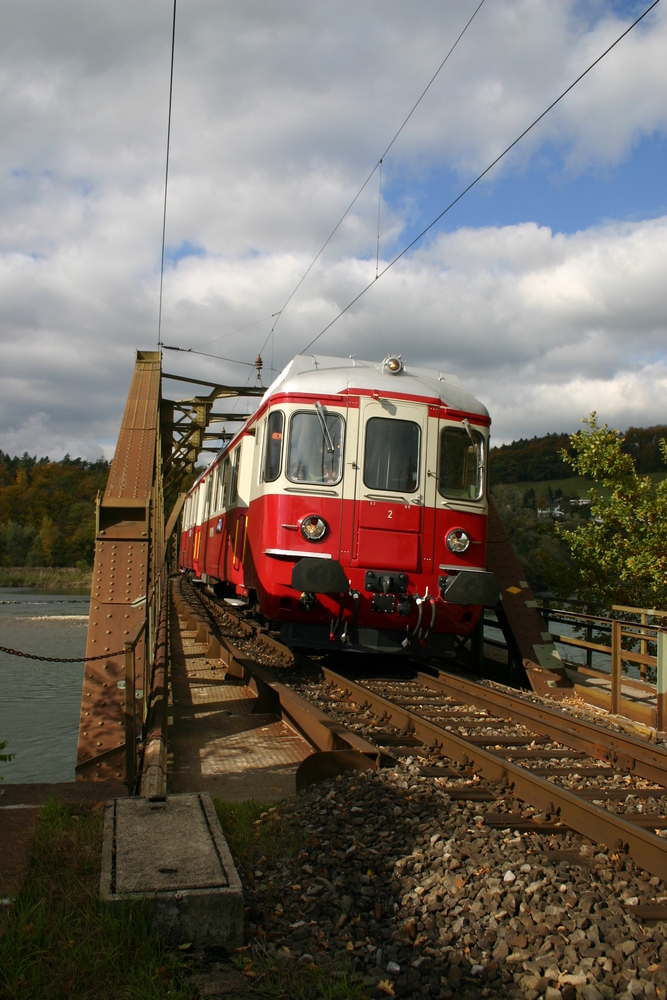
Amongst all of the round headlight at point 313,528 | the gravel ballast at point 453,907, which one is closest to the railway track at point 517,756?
the gravel ballast at point 453,907

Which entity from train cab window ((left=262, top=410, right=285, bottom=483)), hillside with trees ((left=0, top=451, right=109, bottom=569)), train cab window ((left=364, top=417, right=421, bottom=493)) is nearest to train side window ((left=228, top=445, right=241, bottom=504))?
train cab window ((left=262, top=410, right=285, bottom=483))

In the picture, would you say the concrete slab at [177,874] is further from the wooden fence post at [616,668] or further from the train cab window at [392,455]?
the train cab window at [392,455]

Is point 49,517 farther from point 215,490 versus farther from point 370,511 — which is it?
point 370,511

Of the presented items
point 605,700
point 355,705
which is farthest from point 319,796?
point 605,700

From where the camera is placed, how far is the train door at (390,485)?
8.60 metres

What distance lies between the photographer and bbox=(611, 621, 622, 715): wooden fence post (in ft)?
25.5

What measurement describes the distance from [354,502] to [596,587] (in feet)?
17.7

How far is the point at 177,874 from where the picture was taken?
2947 mm

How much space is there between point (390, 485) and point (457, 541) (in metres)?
1.05

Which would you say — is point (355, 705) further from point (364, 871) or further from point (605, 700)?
point (364, 871)

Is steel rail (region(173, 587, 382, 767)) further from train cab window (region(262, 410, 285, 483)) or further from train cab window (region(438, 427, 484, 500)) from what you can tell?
train cab window (region(438, 427, 484, 500))

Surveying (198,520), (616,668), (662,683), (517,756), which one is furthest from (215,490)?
(517,756)

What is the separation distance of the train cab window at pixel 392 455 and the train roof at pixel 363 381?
17.1 inches

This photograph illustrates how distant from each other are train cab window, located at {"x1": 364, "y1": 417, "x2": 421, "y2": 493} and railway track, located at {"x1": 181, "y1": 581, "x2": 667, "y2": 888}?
2.32 m
